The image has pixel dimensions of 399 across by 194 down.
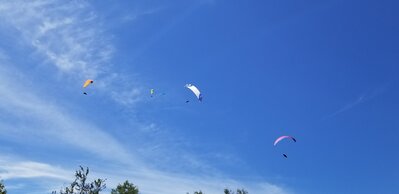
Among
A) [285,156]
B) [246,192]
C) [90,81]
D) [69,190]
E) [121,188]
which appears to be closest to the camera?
[285,156]

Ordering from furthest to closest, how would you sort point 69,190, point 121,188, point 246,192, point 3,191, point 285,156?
point 246,192 < point 121,188 < point 69,190 < point 3,191 < point 285,156

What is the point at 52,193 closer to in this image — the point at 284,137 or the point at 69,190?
the point at 69,190

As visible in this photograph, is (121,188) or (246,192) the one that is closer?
(121,188)

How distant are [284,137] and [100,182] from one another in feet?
98.2

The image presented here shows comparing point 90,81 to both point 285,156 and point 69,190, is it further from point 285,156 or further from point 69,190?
point 285,156

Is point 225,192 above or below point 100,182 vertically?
above

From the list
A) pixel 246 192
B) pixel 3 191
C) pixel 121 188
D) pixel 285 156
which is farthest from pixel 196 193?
pixel 285 156

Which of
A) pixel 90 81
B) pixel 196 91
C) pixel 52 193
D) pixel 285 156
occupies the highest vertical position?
pixel 90 81

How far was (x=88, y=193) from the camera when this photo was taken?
5097 centimetres

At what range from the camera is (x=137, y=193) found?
64438mm

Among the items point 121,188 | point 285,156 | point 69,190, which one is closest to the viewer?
point 285,156

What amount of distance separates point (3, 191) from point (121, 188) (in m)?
23.8

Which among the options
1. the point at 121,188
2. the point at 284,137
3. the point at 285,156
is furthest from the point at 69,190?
the point at 285,156

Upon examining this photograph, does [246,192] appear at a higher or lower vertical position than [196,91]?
higher
